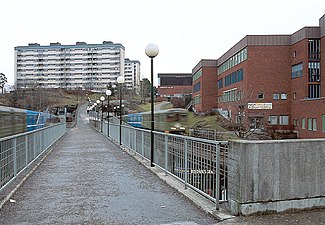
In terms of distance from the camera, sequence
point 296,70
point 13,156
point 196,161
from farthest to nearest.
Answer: point 296,70, point 13,156, point 196,161

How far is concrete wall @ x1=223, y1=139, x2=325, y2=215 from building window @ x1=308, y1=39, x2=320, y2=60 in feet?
151

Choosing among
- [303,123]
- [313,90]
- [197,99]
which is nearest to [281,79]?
[313,90]

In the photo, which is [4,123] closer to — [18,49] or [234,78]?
[234,78]

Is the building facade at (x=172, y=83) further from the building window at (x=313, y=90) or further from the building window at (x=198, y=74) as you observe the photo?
the building window at (x=313, y=90)

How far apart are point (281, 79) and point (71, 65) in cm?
10966

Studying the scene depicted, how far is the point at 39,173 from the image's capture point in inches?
436

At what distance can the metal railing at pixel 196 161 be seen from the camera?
6.38m

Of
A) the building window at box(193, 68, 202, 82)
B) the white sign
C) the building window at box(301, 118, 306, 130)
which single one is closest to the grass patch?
the white sign

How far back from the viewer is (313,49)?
48688 millimetres

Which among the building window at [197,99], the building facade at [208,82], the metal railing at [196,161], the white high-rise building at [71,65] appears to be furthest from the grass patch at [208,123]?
the white high-rise building at [71,65]

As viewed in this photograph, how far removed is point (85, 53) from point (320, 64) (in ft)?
369

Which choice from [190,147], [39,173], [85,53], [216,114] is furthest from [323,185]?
[85,53]

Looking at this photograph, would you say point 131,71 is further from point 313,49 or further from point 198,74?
point 313,49

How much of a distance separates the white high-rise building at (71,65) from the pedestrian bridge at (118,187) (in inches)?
5426
